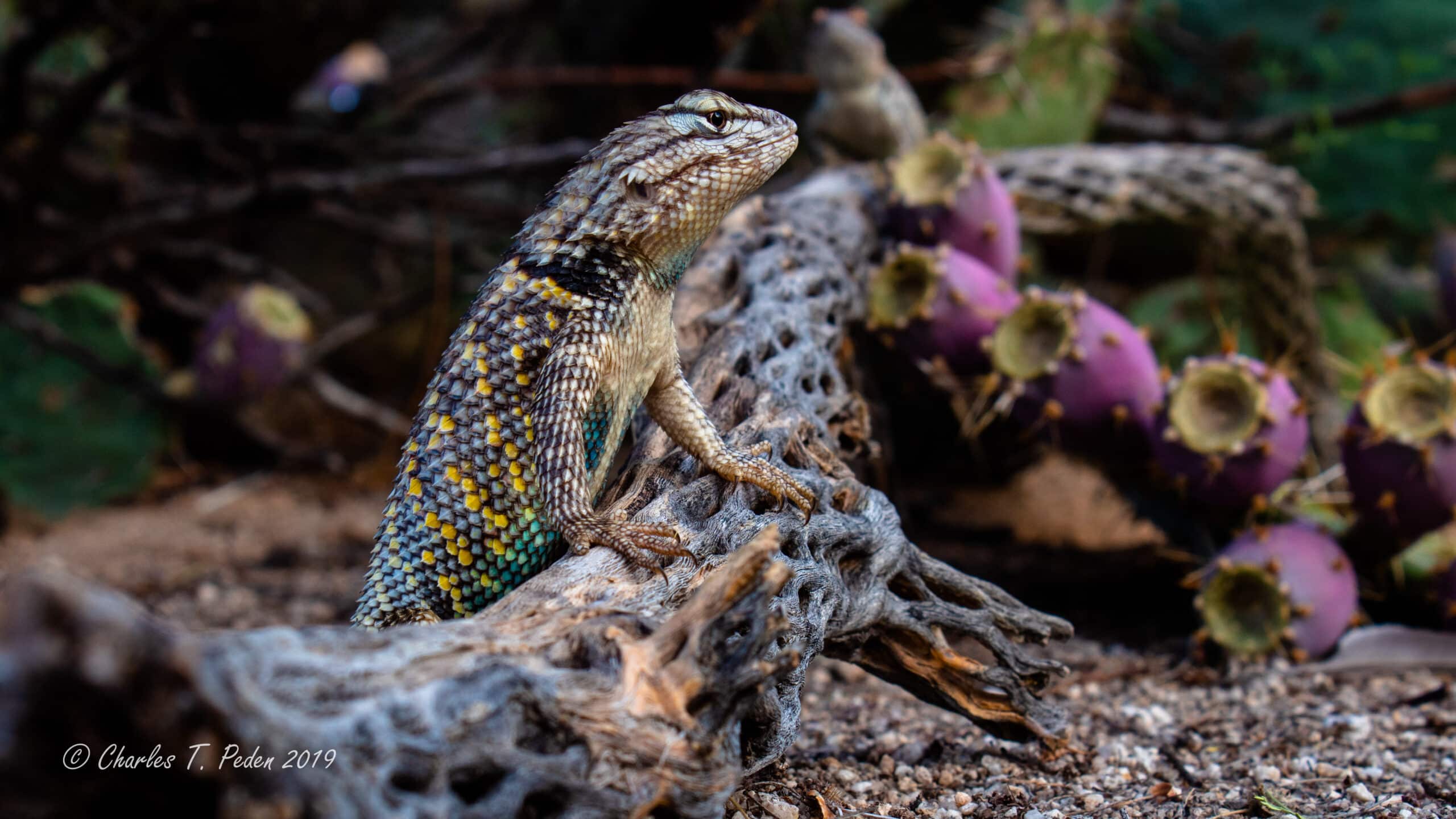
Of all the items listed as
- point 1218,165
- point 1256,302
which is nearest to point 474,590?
point 1218,165

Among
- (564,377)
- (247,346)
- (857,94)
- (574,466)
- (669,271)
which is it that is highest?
(857,94)

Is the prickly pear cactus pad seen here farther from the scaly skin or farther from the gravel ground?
the gravel ground

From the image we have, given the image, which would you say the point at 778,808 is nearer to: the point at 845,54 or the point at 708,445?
the point at 708,445

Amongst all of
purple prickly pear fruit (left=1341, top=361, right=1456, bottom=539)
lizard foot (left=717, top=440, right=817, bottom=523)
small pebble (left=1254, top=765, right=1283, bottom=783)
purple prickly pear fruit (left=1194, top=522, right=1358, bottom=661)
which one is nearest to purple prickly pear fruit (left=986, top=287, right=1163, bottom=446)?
purple prickly pear fruit (left=1194, top=522, right=1358, bottom=661)

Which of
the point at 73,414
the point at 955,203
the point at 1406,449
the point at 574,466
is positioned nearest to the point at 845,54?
the point at 955,203

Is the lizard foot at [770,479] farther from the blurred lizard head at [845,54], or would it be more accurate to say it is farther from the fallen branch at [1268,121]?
the fallen branch at [1268,121]
